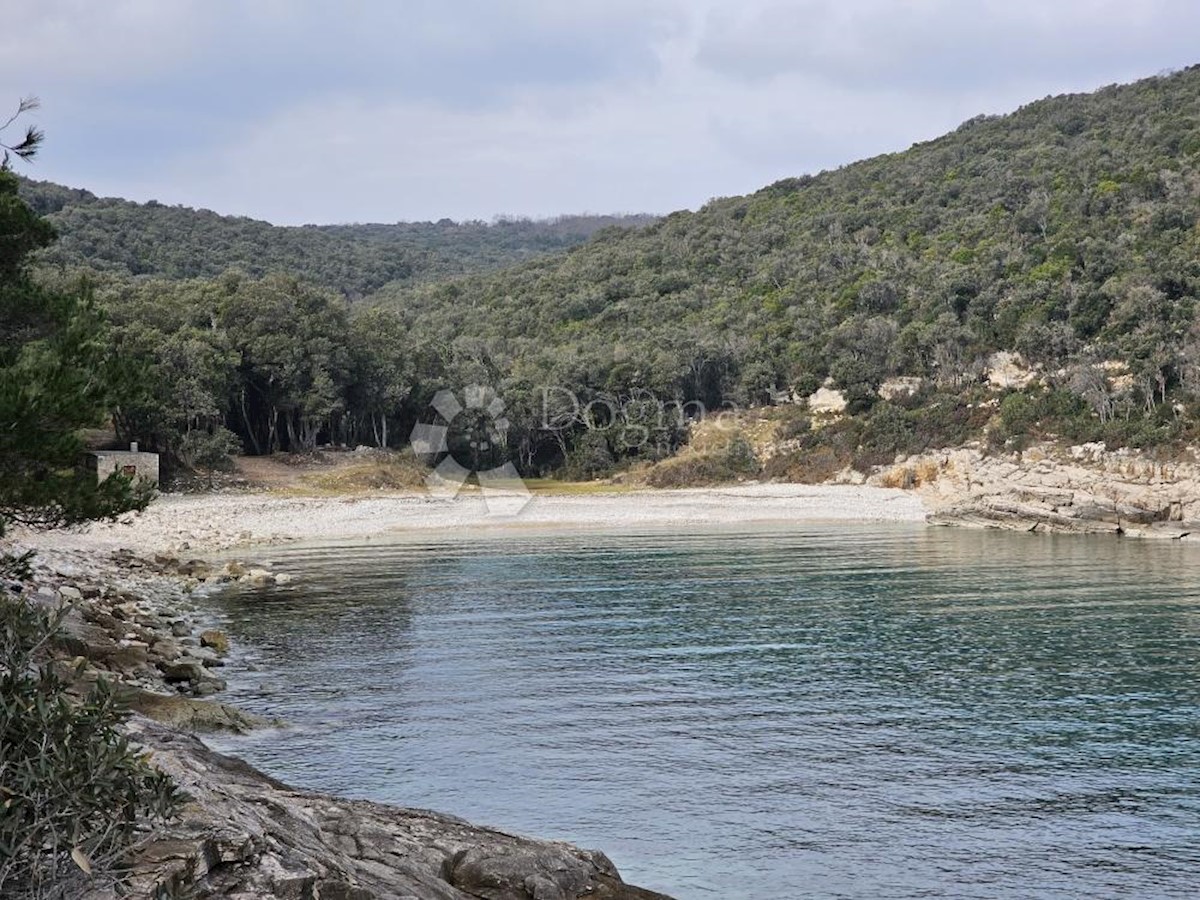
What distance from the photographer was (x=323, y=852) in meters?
7.73

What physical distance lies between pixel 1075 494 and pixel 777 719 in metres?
38.7

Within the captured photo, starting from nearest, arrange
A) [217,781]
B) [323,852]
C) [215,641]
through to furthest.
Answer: [323,852] < [217,781] < [215,641]

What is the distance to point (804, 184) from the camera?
138000mm

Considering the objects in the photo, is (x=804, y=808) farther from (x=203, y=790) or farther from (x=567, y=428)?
(x=567, y=428)

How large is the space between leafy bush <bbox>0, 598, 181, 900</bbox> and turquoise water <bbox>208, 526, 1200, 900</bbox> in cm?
552

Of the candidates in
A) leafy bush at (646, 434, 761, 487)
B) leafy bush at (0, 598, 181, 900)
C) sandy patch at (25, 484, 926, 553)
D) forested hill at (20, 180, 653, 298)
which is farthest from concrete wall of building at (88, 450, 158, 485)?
leafy bush at (0, 598, 181, 900)

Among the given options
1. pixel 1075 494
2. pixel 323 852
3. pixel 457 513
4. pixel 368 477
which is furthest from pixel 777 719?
pixel 368 477

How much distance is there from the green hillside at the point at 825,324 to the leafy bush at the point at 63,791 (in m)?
45.6

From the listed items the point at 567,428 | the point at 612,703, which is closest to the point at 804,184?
the point at 567,428

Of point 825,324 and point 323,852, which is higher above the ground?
point 825,324

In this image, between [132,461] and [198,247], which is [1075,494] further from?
[198,247]

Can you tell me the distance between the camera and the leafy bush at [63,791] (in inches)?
229

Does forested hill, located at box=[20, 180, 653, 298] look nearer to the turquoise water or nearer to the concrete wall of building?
the concrete wall of building

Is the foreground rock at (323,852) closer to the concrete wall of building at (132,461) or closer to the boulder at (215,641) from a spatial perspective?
the boulder at (215,641)
